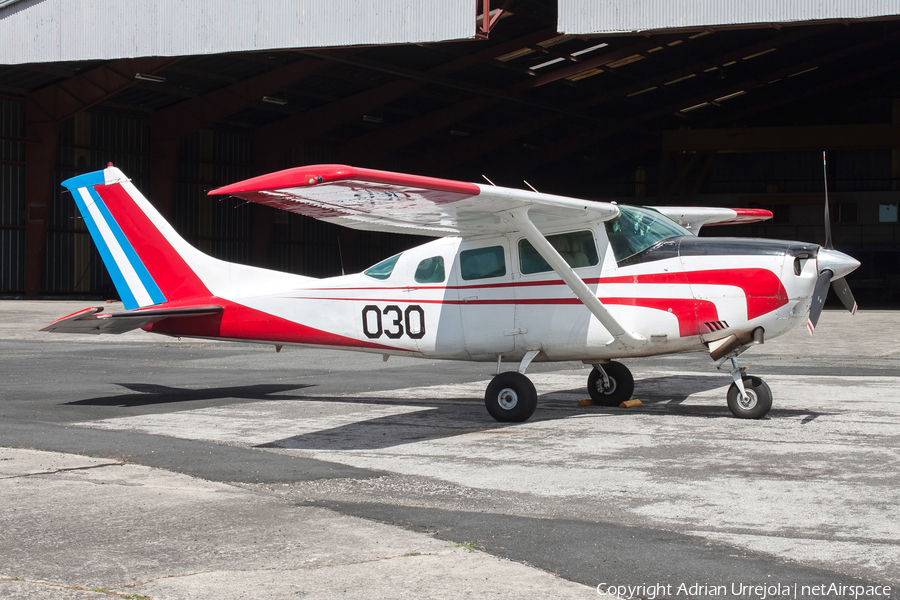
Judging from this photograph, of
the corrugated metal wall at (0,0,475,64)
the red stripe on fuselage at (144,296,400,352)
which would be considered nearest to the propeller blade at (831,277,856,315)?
the red stripe on fuselage at (144,296,400,352)

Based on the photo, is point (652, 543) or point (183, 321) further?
point (183, 321)

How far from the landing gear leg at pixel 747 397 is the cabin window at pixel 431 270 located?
344 centimetres

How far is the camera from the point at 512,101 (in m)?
39.5

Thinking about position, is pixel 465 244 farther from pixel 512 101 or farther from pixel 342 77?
pixel 512 101

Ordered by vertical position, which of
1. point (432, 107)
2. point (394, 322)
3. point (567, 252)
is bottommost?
point (394, 322)

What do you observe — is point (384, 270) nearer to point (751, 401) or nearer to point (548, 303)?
point (548, 303)

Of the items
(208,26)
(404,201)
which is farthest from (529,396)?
(208,26)

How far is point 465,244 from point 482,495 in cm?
449

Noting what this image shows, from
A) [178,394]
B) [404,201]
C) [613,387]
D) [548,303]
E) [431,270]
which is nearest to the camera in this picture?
[404,201]

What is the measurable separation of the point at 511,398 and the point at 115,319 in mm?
4835

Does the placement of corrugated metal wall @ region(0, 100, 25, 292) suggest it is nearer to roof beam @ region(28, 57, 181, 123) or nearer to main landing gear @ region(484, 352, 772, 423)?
roof beam @ region(28, 57, 181, 123)

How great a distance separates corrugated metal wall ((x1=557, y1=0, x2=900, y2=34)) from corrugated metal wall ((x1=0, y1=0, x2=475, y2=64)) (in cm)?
278

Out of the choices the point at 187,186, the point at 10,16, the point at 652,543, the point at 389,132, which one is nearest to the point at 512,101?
the point at 389,132

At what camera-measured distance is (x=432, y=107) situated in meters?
41.0
